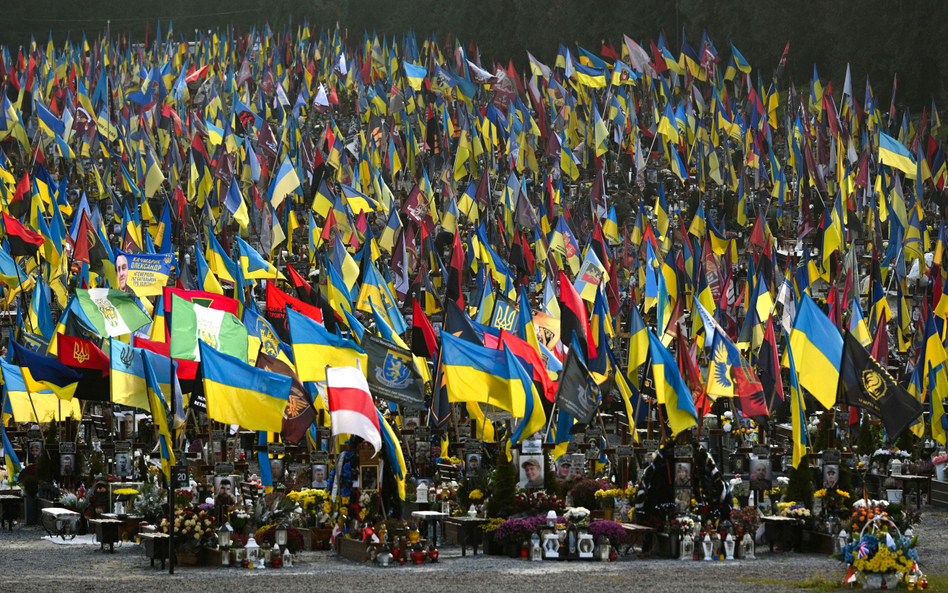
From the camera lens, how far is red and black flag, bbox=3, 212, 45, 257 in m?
37.2

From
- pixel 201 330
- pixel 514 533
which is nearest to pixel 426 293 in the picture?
pixel 201 330

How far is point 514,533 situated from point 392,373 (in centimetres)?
481

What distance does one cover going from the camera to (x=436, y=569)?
65.2 feet

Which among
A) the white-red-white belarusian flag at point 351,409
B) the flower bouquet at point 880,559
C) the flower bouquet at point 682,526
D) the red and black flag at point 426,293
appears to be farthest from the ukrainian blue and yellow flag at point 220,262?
the flower bouquet at point 880,559

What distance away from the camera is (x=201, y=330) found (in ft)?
81.7

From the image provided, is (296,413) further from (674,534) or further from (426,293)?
(426,293)

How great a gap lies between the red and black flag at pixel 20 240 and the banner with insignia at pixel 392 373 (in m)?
14.5

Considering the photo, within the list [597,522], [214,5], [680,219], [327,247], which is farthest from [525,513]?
[214,5]

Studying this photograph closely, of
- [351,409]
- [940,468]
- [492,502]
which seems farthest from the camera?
[940,468]

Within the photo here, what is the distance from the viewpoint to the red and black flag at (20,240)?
3725cm

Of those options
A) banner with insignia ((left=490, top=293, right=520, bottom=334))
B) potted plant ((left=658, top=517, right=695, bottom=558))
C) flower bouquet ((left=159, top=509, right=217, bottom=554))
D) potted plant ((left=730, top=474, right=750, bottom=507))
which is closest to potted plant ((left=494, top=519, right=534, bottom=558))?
potted plant ((left=658, top=517, right=695, bottom=558))

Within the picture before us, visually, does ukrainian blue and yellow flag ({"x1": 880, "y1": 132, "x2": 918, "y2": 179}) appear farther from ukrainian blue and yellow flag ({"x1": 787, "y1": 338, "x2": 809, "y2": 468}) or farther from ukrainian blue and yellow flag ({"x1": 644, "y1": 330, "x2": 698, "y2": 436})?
ukrainian blue and yellow flag ({"x1": 787, "y1": 338, "x2": 809, "y2": 468})

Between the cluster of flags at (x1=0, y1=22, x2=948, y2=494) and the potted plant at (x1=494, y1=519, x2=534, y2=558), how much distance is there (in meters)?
1.52

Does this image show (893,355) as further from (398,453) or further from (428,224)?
(398,453)
